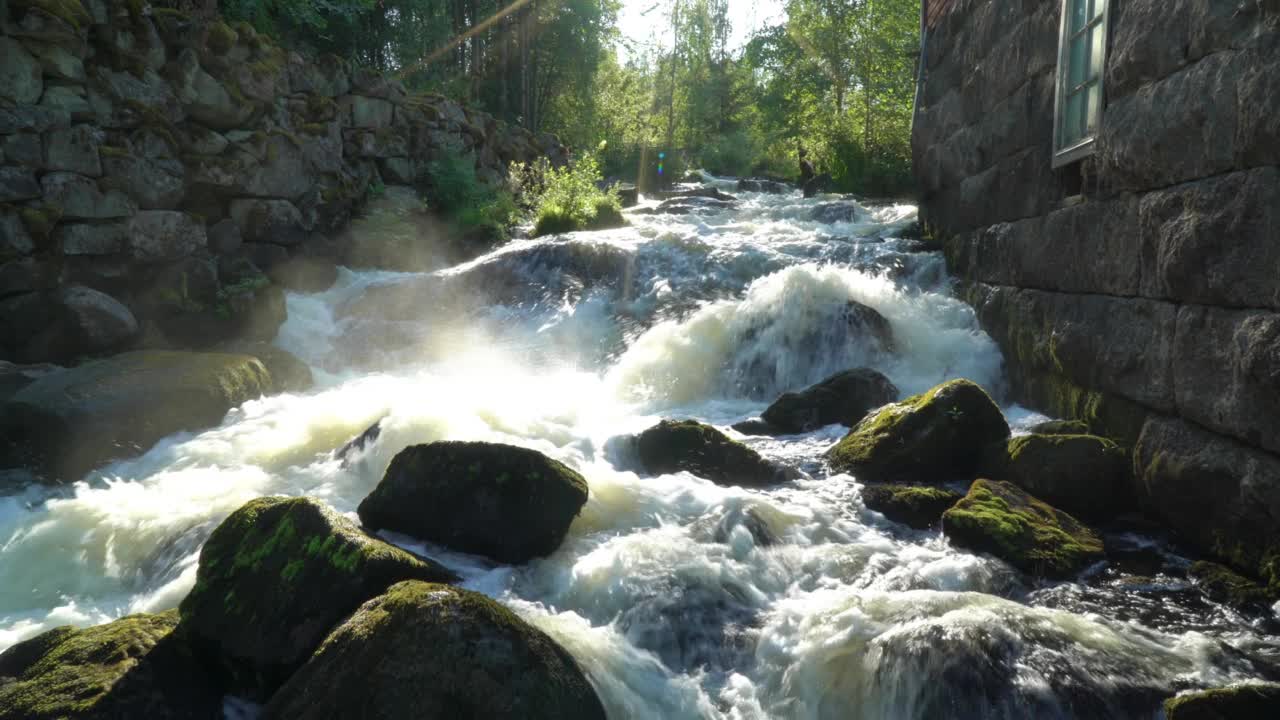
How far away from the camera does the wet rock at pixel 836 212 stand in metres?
13.6

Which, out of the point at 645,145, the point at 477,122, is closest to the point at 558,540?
the point at 477,122

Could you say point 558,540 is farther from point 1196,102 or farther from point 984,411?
point 1196,102

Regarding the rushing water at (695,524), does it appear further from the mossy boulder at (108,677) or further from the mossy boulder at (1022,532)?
the mossy boulder at (108,677)

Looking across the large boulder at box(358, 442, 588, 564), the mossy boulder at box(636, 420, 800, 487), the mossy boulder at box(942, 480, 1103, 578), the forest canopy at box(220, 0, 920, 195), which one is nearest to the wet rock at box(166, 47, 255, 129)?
the forest canopy at box(220, 0, 920, 195)

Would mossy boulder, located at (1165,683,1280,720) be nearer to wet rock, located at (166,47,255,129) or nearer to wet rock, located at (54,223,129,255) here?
Result: wet rock, located at (54,223,129,255)

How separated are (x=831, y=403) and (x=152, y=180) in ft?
27.7

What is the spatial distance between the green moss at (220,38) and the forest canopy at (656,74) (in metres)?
2.41

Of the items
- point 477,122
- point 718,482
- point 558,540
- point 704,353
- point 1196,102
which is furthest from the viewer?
point 477,122

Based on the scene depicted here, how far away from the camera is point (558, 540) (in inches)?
182

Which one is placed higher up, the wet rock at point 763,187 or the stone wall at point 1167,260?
the wet rock at point 763,187

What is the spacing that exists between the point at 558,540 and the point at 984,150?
639 centimetres

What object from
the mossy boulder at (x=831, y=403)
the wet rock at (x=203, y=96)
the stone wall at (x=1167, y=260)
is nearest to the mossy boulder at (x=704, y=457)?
the mossy boulder at (x=831, y=403)

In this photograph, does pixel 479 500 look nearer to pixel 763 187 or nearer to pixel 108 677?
pixel 108 677

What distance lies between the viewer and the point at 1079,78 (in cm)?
600
